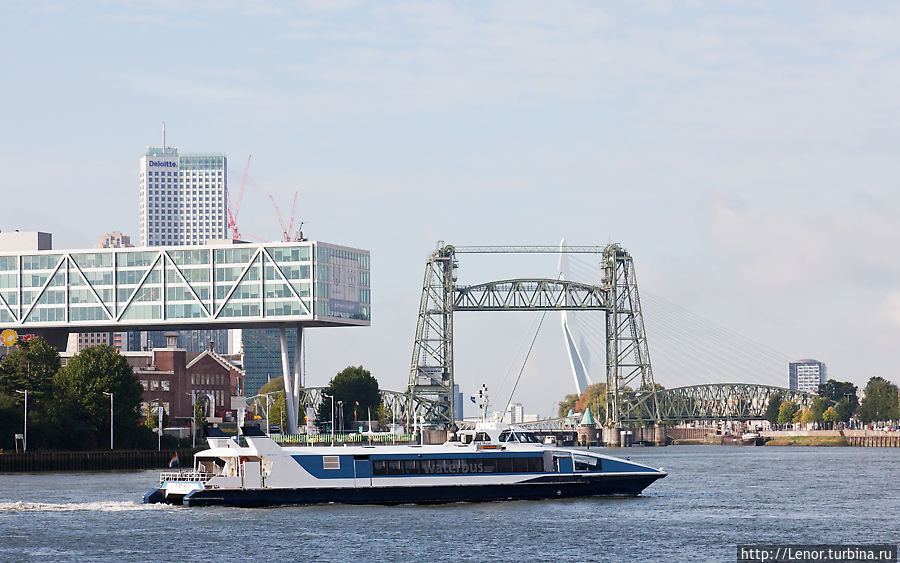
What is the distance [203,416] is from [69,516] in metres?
102

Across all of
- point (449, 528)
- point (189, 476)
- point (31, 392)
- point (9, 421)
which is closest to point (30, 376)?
point (31, 392)

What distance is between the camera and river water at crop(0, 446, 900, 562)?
55.7 m

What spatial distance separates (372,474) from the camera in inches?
2805

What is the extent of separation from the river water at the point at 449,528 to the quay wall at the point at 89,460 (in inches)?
1319

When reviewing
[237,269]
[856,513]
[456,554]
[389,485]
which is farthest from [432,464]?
[237,269]

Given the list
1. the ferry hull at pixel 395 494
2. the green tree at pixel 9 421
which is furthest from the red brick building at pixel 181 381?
the ferry hull at pixel 395 494

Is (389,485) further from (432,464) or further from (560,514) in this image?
(560,514)

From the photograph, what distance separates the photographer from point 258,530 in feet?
206

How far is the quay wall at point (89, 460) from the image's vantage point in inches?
4651

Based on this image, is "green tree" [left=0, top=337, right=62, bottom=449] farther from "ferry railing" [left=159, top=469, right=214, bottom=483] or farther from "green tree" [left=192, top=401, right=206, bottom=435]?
"ferry railing" [left=159, top=469, right=214, bottom=483]

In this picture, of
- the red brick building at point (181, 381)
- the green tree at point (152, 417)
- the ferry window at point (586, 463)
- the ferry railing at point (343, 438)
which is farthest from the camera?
the red brick building at point (181, 381)

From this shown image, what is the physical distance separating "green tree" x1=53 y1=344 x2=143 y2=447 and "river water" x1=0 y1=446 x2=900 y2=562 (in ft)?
154

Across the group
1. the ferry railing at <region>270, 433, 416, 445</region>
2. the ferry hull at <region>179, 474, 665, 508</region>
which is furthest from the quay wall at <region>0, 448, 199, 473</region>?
the ferry hull at <region>179, 474, 665, 508</region>

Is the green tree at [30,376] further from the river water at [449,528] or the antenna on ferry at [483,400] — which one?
the antenna on ferry at [483,400]
